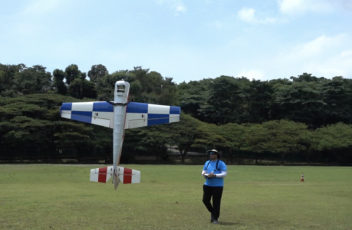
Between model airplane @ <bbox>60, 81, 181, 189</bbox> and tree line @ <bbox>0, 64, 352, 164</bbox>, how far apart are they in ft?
93.7

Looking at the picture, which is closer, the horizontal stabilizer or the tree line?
the horizontal stabilizer

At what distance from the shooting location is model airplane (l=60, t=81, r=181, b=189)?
10.8 m

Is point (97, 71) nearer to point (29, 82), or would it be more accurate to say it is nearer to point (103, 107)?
point (29, 82)

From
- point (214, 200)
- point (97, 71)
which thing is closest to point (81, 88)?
point (97, 71)

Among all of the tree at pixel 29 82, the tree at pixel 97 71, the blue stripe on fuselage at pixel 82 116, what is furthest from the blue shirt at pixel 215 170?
the tree at pixel 97 71

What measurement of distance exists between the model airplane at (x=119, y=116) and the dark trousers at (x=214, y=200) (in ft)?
10.4

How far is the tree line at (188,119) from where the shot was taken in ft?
132

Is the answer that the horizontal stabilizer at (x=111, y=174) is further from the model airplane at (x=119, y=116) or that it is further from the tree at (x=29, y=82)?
the tree at (x=29, y=82)

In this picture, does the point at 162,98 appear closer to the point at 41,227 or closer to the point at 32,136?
the point at 32,136

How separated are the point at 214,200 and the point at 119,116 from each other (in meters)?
4.11

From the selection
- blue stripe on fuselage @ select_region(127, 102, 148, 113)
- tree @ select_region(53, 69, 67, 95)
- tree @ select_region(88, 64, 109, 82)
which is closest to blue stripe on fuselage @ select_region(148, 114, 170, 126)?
blue stripe on fuselage @ select_region(127, 102, 148, 113)

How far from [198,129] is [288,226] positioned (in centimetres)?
3931

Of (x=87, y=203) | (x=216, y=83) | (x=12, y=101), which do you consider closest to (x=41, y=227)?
(x=87, y=203)

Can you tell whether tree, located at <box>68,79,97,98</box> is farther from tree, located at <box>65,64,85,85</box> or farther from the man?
the man
